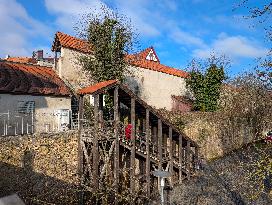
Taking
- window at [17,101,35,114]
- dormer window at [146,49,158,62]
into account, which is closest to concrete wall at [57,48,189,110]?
window at [17,101,35,114]

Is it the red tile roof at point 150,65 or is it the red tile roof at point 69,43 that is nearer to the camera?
the red tile roof at point 69,43

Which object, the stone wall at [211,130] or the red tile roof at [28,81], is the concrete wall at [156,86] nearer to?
the stone wall at [211,130]

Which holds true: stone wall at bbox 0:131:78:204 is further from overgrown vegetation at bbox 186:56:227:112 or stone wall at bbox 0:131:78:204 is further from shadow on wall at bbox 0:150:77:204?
overgrown vegetation at bbox 186:56:227:112

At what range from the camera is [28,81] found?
2173 cm

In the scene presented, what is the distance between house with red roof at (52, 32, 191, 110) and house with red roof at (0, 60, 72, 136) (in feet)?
11.2

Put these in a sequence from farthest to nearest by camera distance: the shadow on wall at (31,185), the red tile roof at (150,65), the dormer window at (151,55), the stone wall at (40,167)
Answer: the dormer window at (151,55)
the red tile roof at (150,65)
the stone wall at (40,167)
the shadow on wall at (31,185)

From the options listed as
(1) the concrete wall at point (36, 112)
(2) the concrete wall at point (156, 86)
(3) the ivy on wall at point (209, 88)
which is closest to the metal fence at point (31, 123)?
(1) the concrete wall at point (36, 112)

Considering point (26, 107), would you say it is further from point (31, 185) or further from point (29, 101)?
point (31, 185)

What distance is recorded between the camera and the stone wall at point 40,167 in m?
14.6

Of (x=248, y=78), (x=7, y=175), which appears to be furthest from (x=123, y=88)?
(x=248, y=78)

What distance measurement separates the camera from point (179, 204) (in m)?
16.4

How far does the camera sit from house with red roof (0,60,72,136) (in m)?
18.9

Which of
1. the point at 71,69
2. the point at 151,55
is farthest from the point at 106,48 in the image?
the point at 151,55

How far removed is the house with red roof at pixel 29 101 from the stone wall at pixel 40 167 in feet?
8.51
